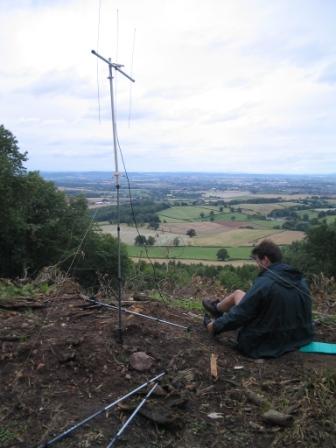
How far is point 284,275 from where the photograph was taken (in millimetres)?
4461

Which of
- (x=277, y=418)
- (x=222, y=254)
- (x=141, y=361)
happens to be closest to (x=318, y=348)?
(x=277, y=418)

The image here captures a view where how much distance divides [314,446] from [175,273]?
15.5 feet

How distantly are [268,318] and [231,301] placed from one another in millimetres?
720

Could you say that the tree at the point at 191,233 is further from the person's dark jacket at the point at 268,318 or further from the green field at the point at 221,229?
the person's dark jacket at the point at 268,318

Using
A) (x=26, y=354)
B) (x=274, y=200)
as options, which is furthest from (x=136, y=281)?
(x=274, y=200)

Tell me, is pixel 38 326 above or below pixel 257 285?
below

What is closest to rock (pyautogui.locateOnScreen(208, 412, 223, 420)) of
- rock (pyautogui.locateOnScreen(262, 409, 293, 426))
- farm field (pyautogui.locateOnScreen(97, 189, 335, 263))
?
rock (pyautogui.locateOnScreen(262, 409, 293, 426))

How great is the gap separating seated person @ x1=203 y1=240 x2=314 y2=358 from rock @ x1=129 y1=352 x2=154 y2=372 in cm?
90

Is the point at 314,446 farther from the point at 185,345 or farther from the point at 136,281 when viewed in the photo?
the point at 136,281

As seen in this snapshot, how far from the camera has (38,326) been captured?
447 cm

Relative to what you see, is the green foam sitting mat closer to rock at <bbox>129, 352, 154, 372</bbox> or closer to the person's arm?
the person's arm

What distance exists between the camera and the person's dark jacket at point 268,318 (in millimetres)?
4242

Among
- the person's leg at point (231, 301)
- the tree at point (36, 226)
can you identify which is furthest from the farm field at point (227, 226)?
the person's leg at point (231, 301)

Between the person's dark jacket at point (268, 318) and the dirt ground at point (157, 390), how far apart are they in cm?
14
